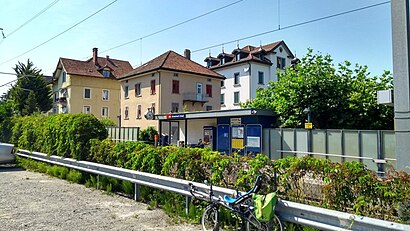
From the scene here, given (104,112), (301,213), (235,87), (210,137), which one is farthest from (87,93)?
(301,213)

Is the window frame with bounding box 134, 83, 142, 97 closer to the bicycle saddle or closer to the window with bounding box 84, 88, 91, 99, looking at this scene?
the window with bounding box 84, 88, 91, 99

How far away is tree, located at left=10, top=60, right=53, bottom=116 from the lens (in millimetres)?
49419

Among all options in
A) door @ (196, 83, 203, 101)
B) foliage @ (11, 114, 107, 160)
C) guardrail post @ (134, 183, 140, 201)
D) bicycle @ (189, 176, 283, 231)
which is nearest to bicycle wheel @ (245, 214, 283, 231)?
bicycle @ (189, 176, 283, 231)

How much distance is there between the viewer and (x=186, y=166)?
6.67m

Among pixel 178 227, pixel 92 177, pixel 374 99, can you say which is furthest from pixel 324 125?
pixel 178 227

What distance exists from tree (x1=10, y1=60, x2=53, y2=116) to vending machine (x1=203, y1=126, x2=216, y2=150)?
1300 inches

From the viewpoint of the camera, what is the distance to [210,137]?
26984 millimetres

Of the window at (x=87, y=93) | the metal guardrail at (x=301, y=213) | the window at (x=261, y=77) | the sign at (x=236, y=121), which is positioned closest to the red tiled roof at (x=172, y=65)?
the window at (x=261, y=77)

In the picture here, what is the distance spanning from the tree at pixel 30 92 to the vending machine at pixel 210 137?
33.0 meters

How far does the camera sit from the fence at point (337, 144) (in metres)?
14.9

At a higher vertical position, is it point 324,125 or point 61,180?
point 324,125

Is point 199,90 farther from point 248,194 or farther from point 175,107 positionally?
point 248,194

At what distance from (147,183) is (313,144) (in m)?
12.8

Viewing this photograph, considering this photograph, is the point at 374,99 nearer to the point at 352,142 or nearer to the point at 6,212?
the point at 352,142
